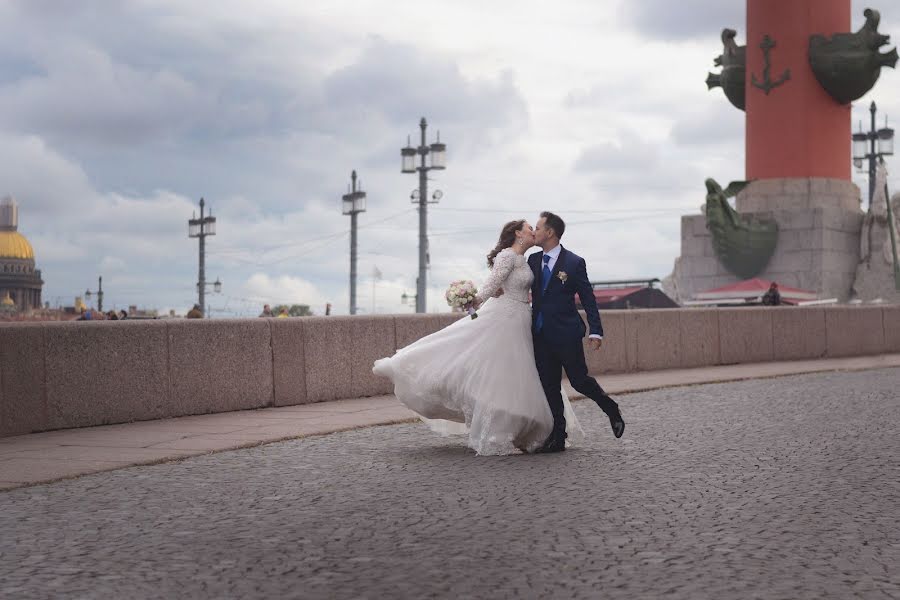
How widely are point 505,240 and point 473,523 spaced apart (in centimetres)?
377

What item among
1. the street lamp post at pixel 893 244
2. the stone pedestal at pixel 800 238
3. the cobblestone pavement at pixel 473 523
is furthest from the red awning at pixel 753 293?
the cobblestone pavement at pixel 473 523

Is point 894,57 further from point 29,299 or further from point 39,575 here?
point 29,299

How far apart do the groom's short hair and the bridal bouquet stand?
87 cm

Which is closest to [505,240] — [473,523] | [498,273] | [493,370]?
[498,273]

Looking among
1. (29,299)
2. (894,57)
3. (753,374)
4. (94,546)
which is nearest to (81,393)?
(94,546)

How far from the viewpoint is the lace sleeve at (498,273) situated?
930cm

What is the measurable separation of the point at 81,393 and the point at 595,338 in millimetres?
5087

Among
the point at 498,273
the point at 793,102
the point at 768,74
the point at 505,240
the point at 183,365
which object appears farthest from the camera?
the point at 768,74

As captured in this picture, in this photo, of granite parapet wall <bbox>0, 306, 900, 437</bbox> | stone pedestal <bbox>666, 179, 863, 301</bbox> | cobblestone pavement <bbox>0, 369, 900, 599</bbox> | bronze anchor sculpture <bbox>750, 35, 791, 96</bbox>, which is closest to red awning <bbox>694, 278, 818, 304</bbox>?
stone pedestal <bbox>666, 179, 863, 301</bbox>

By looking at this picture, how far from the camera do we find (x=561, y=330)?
919 cm

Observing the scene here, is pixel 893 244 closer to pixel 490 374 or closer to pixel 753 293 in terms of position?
pixel 753 293

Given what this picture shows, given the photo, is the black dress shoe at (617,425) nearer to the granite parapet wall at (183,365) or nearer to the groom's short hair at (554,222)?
the groom's short hair at (554,222)

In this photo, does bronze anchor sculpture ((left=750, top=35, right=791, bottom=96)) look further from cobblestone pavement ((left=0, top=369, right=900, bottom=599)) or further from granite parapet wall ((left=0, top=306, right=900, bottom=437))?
cobblestone pavement ((left=0, top=369, right=900, bottom=599))

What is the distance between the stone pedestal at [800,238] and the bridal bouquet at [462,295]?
30.0 metres
